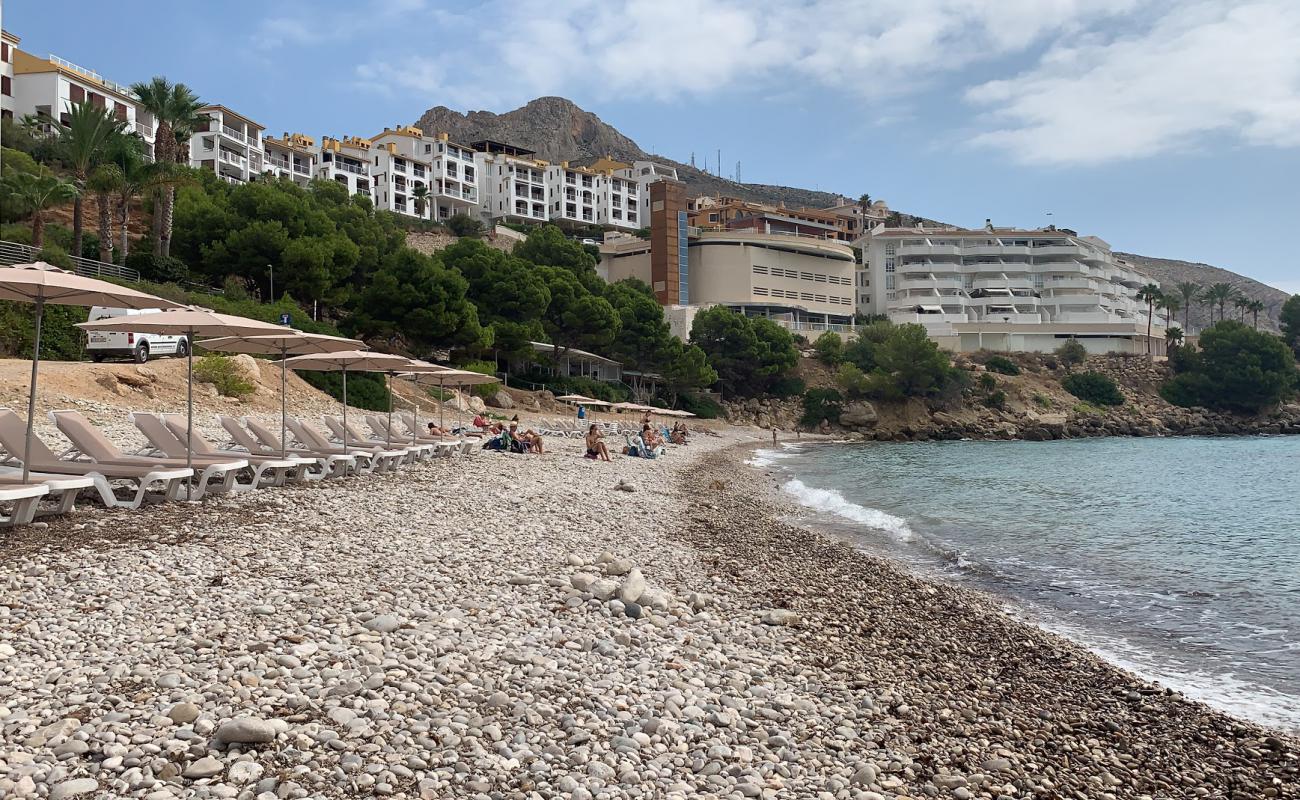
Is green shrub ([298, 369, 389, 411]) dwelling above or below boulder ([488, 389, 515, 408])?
above

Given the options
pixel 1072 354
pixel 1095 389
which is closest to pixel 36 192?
pixel 1095 389

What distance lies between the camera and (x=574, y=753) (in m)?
4.41

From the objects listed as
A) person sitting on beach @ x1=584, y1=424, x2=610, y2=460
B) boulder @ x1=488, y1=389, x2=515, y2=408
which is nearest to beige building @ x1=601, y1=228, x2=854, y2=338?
boulder @ x1=488, y1=389, x2=515, y2=408

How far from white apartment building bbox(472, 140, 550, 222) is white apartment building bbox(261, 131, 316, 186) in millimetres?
20633

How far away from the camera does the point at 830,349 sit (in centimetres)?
7825

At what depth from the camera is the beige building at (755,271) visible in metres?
84.5

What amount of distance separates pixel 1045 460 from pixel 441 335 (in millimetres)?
28419

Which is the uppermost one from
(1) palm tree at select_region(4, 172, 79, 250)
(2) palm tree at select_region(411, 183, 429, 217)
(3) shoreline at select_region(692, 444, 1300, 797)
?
(2) palm tree at select_region(411, 183, 429, 217)

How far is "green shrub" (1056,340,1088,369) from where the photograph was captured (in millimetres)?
90125

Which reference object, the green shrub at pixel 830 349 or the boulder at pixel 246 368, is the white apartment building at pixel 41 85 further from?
the green shrub at pixel 830 349

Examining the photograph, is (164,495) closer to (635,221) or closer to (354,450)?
(354,450)

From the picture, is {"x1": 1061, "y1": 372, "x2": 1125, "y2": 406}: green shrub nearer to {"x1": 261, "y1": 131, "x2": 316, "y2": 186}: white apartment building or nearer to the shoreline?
{"x1": 261, "y1": 131, "x2": 316, "y2": 186}: white apartment building

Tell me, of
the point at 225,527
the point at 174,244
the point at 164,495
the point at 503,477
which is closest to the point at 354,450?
the point at 503,477

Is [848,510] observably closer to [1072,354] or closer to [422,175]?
[1072,354]
